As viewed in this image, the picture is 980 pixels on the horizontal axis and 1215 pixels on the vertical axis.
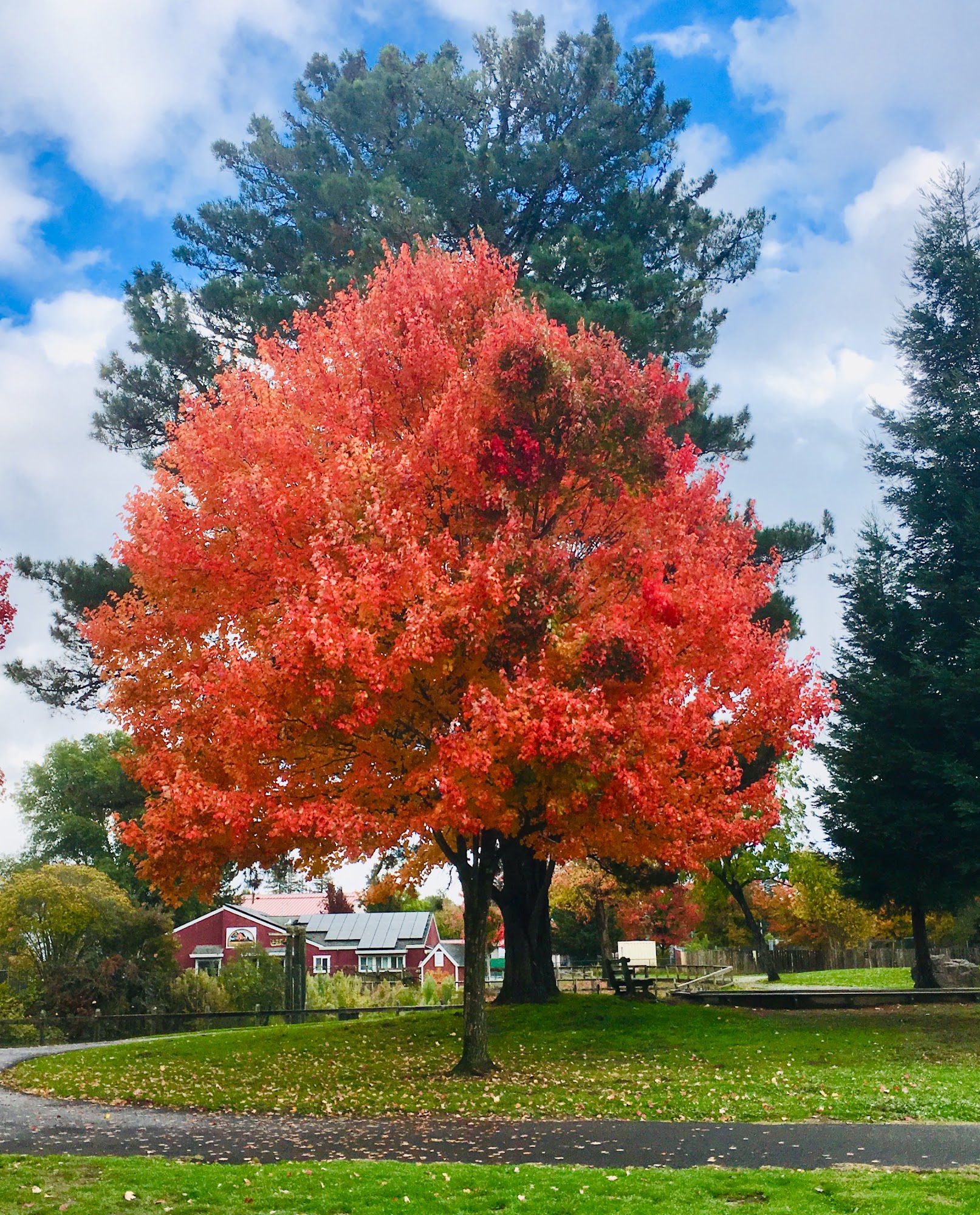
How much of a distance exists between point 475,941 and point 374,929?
52.2 meters

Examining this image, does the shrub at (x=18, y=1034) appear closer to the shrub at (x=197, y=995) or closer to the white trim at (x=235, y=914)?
the shrub at (x=197, y=995)

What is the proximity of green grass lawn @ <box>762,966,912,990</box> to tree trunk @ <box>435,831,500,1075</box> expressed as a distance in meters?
23.5

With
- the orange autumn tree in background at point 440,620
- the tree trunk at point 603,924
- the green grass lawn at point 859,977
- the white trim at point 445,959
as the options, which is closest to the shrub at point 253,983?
the green grass lawn at point 859,977

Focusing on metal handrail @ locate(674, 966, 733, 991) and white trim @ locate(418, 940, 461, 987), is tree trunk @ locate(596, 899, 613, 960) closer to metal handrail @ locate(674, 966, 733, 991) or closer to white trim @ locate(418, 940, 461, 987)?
metal handrail @ locate(674, 966, 733, 991)

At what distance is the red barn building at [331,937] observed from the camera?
59.1m

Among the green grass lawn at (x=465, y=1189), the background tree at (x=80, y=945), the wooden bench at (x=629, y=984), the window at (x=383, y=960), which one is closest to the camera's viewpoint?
the green grass lawn at (x=465, y=1189)

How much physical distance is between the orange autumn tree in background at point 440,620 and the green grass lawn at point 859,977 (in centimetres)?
2390

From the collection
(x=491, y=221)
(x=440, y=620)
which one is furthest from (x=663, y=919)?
(x=440, y=620)

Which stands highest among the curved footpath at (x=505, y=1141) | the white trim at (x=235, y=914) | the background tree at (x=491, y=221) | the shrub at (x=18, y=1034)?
the background tree at (x=491, y=221)

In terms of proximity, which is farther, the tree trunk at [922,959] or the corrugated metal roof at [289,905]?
the corrugated metal roof at [289,905]

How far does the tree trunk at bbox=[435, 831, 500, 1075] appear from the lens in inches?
605

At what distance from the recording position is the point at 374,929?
2579 inches

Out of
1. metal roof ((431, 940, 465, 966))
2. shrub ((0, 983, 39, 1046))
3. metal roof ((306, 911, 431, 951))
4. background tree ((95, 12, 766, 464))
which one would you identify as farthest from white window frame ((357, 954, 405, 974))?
background tree ((95, 12, 766, 464))

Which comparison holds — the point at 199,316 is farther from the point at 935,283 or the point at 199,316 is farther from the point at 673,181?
the point at 935,283
